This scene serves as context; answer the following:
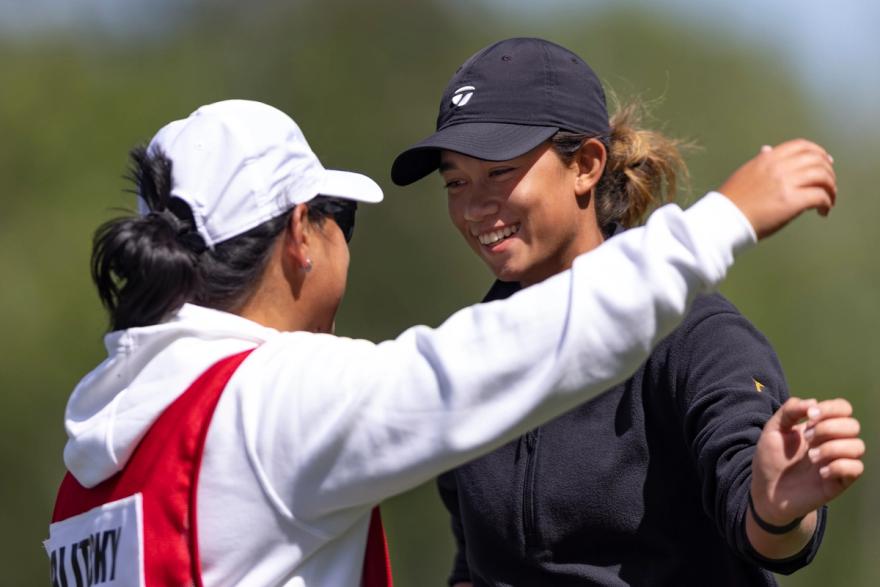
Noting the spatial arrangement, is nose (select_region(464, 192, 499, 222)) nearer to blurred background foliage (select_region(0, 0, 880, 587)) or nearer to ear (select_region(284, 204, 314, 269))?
ear (select_region(284, 204, 314, 269))

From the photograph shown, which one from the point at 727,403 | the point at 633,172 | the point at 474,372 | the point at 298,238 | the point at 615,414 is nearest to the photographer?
the point at 474,372

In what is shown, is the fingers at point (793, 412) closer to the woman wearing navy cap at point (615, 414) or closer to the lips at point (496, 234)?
the woman wearing navy cap at point (615, 414)

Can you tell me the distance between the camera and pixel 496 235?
2.77m

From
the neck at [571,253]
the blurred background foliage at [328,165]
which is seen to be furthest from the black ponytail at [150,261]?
the blurred background foliage at [328,165]

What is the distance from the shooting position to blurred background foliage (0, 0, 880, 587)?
13.1 metres

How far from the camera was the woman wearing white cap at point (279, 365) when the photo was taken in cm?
179

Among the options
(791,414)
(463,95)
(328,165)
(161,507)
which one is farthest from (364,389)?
(328,165)

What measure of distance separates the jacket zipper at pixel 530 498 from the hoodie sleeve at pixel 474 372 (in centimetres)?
67

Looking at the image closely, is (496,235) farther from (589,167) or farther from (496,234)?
(589,167)

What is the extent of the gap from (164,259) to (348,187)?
0.36 metres

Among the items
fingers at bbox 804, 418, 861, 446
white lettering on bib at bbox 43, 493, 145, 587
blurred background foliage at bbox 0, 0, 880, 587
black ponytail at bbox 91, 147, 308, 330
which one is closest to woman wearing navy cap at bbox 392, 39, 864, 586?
fingers at bbox 804, 418, 861, 446

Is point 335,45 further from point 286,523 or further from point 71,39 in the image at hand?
point 286,523

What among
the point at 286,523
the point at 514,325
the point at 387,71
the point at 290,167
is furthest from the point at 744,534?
the point at 387,71

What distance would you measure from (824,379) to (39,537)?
1035 cm
